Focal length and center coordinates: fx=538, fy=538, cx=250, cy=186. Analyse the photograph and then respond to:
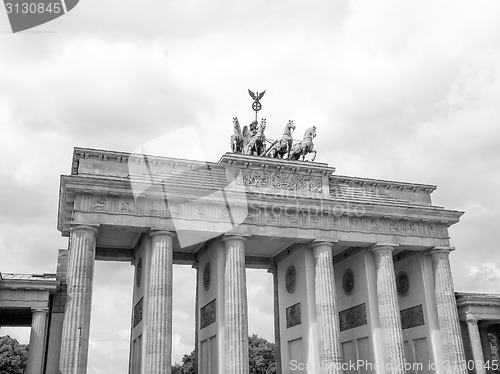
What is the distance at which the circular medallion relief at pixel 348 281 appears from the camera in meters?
35.9

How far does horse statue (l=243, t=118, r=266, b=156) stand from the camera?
34.1 m

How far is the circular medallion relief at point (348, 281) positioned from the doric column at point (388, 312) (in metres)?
2.74

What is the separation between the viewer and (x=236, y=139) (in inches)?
1339

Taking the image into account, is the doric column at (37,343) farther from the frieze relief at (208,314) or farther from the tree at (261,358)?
the tree at (261,358)

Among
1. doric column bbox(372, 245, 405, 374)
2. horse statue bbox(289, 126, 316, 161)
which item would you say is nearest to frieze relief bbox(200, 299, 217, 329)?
doric column bbox(372, 245, 405, 374)

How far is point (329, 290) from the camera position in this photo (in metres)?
31.2

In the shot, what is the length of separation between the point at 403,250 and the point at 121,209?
18765 mm

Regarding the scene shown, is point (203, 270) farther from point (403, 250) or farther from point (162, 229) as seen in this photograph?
point (403, 250)

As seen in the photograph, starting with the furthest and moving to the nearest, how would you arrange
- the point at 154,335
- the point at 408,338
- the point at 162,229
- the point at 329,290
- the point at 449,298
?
1. the point at 408,338
2. the point at 449,298
3. the point at 329,290
4. the point at 162,229
5. the point at 154,335

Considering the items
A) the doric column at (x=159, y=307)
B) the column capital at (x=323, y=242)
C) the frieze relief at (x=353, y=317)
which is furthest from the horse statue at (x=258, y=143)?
the frieze relief at (x=353, y=317)

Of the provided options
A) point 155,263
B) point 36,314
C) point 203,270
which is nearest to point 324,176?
point 203,270

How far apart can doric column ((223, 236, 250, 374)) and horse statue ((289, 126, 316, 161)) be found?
7.45 meters

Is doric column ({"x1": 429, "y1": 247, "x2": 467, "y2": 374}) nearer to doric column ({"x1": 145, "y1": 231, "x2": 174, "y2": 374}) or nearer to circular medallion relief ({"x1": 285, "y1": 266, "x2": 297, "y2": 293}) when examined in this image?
circular medallion relief ({"x1": 285, "y1": 266, "x2": 297, "y2": 293})

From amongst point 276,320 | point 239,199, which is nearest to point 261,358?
point 276,320
